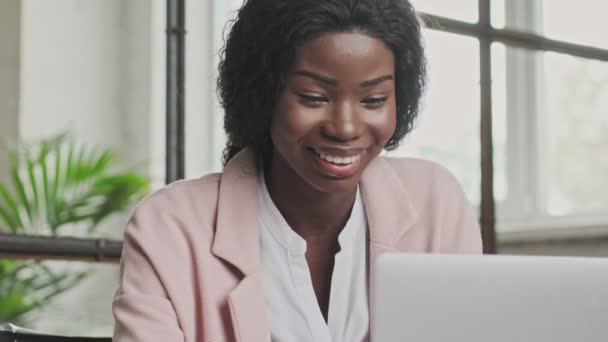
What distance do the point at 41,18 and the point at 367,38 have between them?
9.28 ft

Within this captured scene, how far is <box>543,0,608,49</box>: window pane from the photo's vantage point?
304 cm

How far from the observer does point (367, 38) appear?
4.79 ft

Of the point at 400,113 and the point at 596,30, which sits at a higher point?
the point at 596,30

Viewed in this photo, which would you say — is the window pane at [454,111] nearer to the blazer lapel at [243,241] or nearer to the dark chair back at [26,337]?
the blazer lapel at [243,241]

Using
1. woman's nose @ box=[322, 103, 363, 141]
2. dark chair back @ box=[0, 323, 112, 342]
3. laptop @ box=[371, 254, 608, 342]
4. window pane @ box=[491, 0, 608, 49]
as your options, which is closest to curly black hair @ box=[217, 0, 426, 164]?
woman's nose @ box=[322, 103, 363, 141]

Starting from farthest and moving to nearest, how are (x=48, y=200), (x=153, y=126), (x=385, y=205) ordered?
(x=153, y=126), (x=48, y=200), (x=385, y=205)

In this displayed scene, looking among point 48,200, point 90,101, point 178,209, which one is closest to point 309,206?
point 178,209

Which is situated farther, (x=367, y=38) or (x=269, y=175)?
(x=269, y=175)

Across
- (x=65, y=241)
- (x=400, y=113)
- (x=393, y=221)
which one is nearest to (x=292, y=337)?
(x=393, y=221)

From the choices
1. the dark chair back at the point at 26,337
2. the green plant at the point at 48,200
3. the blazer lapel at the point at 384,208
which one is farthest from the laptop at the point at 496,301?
the green plant at the point at 48,200

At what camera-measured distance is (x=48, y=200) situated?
3.84 metres

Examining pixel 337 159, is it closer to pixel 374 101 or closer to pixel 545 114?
pixel 374 101

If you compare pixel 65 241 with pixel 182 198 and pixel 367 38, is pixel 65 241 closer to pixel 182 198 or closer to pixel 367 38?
pixel 182 198

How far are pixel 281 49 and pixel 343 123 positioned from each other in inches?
6.4
